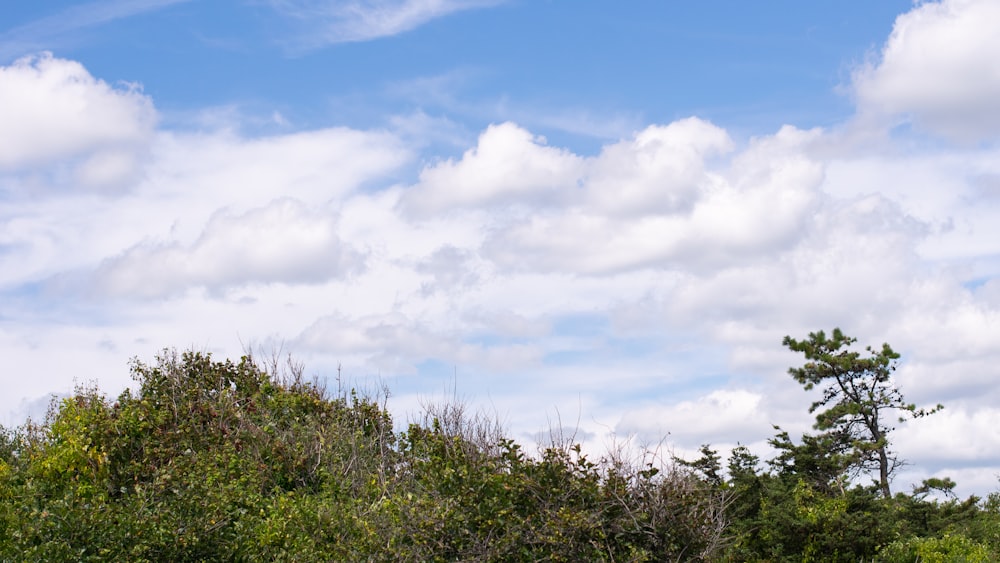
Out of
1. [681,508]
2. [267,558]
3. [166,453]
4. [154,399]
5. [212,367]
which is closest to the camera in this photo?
[681,508]

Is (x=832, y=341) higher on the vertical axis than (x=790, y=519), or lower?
higher

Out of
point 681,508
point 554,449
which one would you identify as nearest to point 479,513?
point 554,449

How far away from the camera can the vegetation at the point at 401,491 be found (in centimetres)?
1577

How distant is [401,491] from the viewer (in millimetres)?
21328

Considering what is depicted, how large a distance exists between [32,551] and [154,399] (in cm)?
1318

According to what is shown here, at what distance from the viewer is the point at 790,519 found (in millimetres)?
24125

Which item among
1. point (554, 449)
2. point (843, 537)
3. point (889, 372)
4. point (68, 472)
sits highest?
point (889, 372)

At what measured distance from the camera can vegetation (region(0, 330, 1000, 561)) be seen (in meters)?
15.8

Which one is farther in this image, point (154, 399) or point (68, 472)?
point (154, 399)

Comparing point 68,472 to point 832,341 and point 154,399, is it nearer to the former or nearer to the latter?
→ point 154,399

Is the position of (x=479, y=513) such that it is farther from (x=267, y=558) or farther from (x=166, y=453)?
(x=166, y=453)

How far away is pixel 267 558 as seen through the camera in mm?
18000

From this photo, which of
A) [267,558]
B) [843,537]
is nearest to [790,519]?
[843,537]

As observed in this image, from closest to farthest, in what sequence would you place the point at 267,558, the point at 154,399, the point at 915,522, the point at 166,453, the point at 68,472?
the point at 267,558, the point at 68,472, the point at 166,453, the point at 915,522, the point at 154,399
